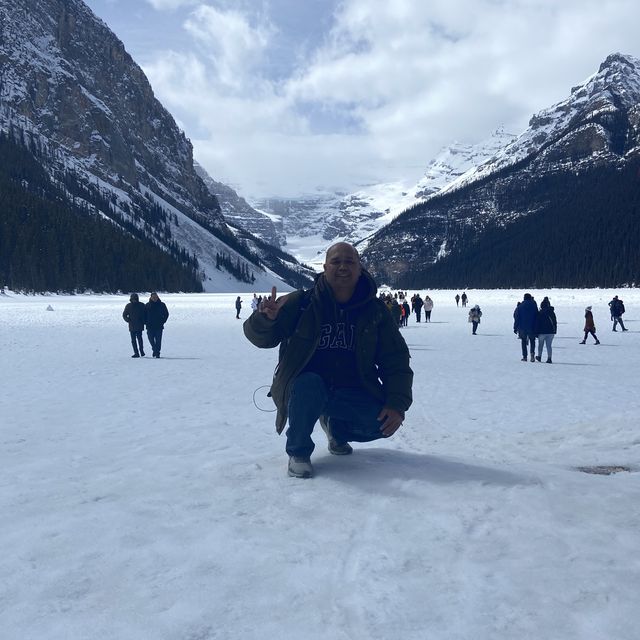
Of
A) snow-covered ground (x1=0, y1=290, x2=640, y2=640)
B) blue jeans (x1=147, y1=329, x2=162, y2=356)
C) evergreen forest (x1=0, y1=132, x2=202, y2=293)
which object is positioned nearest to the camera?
snow-covered ground (x1=0, y1=290, x2=640, y2=640)

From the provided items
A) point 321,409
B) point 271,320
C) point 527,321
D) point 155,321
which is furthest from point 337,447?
point 527,321

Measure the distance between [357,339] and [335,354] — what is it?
8.8 inches

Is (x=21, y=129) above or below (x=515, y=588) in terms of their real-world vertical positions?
above

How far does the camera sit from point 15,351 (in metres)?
17.4

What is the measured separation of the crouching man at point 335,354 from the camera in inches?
161

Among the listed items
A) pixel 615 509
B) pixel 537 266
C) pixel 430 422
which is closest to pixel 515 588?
pixel 615 509

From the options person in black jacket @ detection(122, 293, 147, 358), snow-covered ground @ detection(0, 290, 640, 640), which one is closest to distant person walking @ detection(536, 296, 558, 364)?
snow-covered ground @ detection(0, 290, 640, 640)

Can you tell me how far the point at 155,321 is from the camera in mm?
17031

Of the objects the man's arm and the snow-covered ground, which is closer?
the snow-covered ground

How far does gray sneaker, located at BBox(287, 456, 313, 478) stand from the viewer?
418 cm

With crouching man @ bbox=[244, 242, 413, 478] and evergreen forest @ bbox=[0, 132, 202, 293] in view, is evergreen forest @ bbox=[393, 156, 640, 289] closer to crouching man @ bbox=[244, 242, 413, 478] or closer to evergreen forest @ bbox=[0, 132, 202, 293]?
evergreen forest @ bbox=[0, 132, 202, 293]

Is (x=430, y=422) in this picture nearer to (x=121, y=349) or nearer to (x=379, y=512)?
(x=379, y=512)

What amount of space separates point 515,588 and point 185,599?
154cm

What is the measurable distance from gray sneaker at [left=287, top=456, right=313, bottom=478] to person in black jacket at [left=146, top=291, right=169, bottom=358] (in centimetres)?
1317
